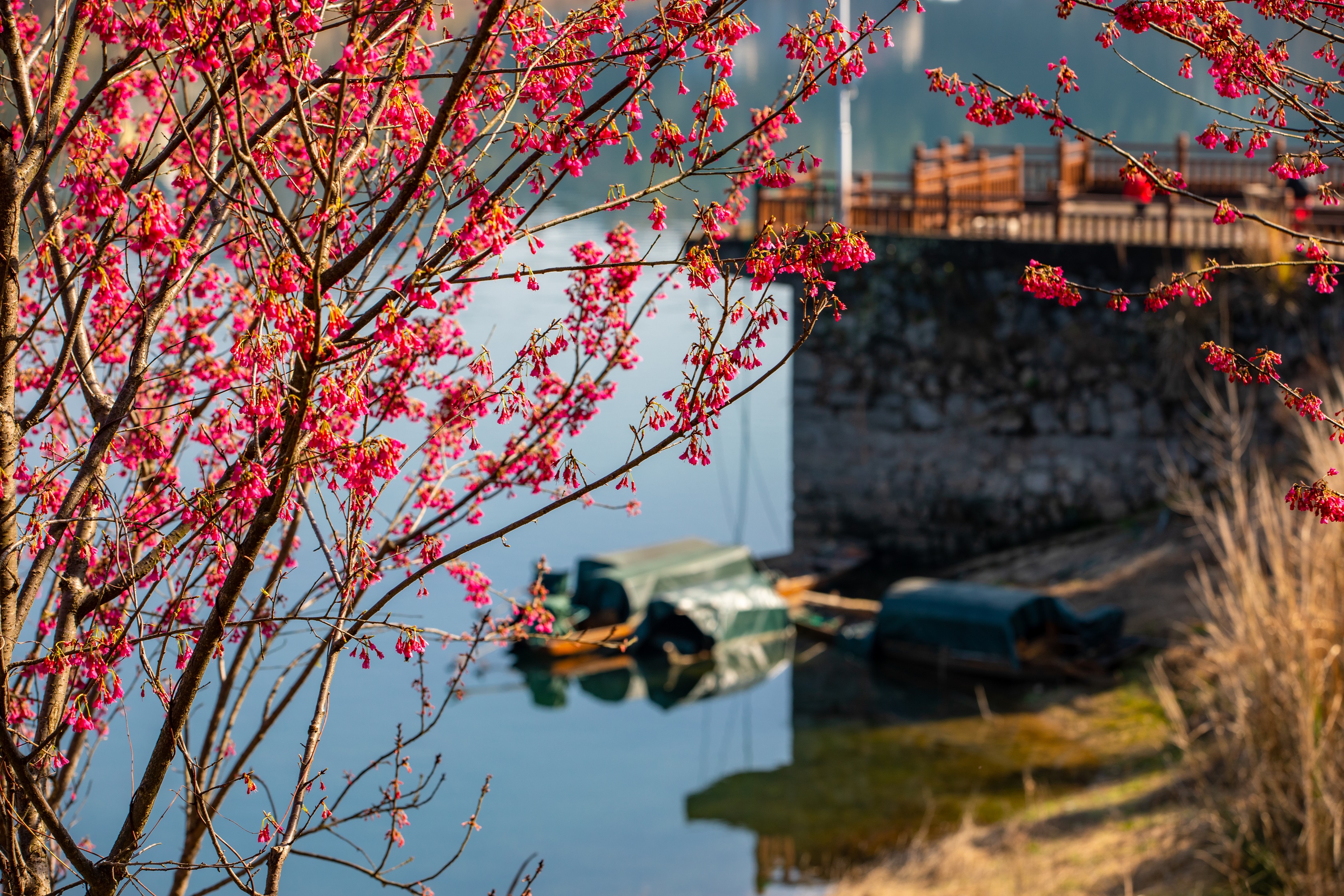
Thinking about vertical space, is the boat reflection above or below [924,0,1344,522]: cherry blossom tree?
below

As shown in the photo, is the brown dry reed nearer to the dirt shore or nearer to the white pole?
the dirt shore

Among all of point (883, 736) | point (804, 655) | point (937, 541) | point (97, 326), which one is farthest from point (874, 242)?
point (97, 326)

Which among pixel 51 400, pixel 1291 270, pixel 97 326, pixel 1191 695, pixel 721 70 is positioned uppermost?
pixel 1291 270

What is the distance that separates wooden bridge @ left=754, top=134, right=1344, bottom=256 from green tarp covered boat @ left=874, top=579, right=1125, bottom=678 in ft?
17.0

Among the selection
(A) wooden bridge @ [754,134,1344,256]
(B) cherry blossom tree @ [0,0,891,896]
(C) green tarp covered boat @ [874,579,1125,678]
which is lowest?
(C) green tarp covered boat @ [874,579,1125,678]

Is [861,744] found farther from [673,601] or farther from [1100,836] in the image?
[1100,836]

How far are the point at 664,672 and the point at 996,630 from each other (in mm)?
5071

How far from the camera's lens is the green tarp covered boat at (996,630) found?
1631 centimetres

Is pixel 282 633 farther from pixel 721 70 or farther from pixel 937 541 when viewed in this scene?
pixel 937 541

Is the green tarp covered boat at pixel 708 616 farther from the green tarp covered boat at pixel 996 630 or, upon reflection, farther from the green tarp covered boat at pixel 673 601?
the green tarp covered boat at pixel 996 630

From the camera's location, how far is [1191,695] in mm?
13984

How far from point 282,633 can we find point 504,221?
6.29 feet

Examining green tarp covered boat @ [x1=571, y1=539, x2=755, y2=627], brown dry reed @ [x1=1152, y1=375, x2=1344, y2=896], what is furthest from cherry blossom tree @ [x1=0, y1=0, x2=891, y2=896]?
green tarp covered boat @ [x1=571, y1=539, x2=755, y2=627]

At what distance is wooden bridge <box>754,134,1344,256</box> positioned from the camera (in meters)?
17.5
